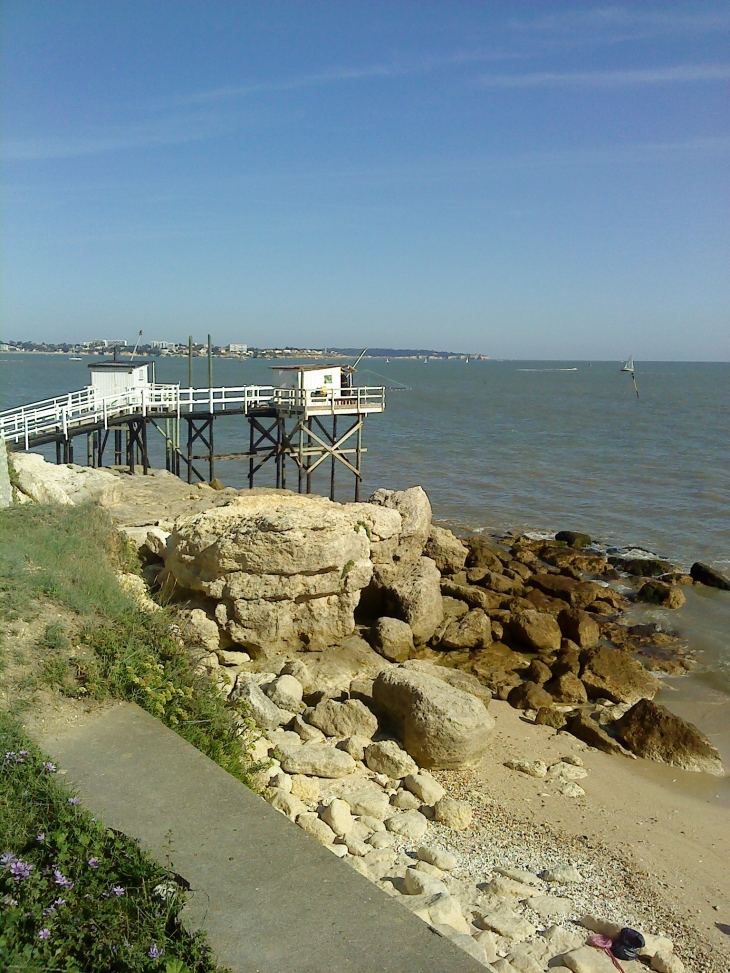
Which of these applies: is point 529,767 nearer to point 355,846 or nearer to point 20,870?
point 355,846

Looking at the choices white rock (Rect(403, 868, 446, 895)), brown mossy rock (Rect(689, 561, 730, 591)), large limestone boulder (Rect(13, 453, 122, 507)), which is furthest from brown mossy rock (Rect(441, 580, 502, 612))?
white rock (Rect(403, 868, 446, 895))

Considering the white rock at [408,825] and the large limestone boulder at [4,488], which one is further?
the large limestone boulder at [4,488]

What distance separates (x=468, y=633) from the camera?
15562 millimetres

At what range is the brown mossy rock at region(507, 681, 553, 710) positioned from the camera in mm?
13016

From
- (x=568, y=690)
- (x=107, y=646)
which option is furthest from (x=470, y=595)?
(x=107, y=646)

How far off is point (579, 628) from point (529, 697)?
12.2 ft

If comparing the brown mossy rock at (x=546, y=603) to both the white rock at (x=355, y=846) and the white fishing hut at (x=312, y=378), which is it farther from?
the white fishing hut at (x=312, y=378)

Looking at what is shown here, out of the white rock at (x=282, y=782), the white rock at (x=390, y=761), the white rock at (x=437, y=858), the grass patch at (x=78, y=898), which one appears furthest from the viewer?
the white rock at (x=390, y=761)

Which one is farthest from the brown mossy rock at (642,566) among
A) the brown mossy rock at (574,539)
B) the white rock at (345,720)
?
the white rock at (345,720)

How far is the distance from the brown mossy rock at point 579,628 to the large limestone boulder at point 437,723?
256 inches

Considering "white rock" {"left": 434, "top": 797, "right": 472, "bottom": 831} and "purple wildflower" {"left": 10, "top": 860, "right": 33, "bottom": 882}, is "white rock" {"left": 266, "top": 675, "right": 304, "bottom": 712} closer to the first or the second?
"white rock" {"left": 434, "top": 797, "right": 472, "bottom": 831}

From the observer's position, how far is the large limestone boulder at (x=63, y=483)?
50.8 ft

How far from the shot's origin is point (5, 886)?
15.7 ft

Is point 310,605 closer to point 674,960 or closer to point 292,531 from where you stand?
point 292,531
